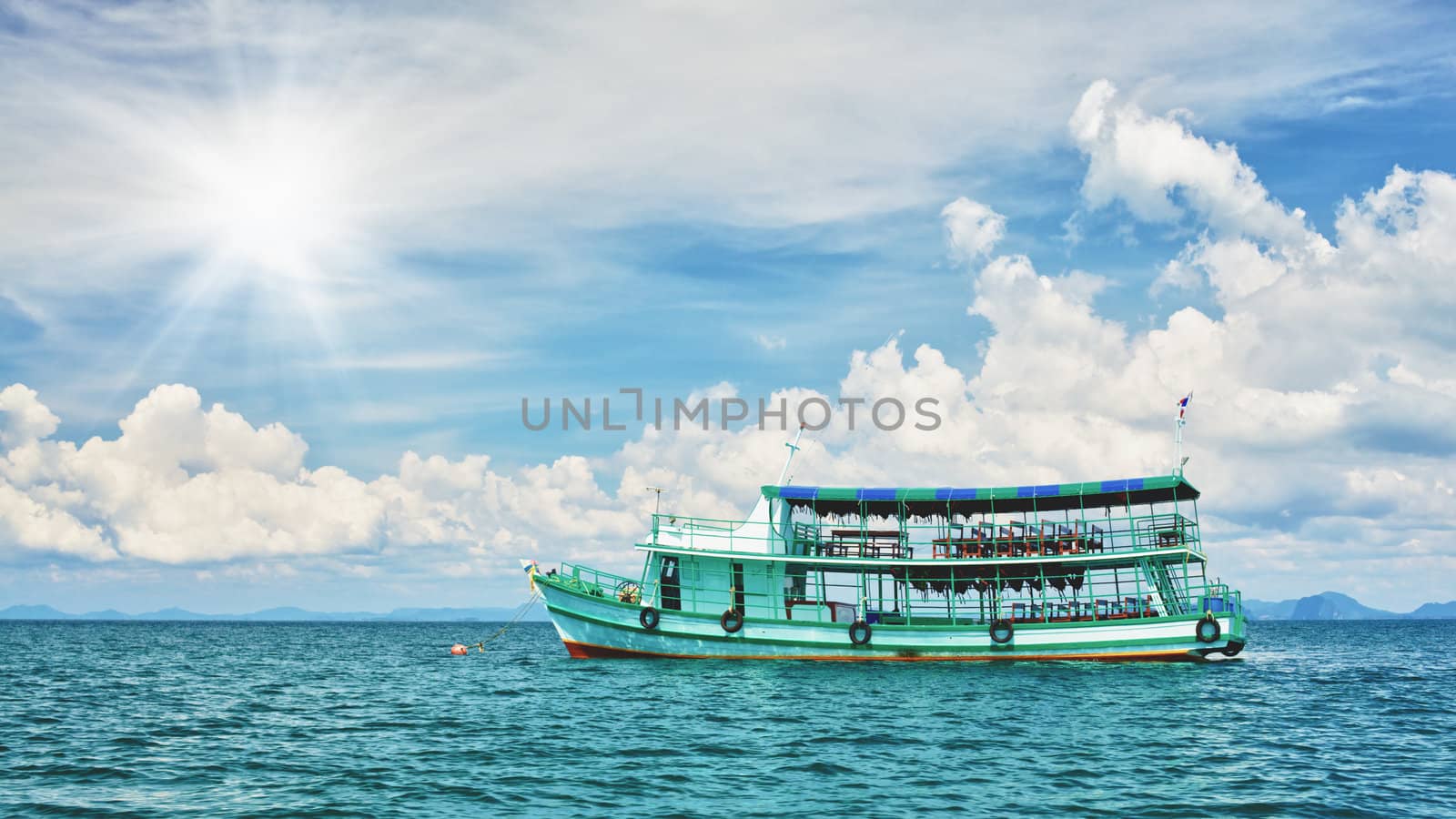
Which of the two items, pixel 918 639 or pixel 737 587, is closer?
pixel 918 639

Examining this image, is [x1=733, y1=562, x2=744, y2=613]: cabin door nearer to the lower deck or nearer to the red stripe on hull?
the lower deck

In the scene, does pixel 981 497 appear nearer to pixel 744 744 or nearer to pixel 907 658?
pixel 907 658

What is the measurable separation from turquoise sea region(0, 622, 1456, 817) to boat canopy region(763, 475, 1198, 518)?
6447 millimetres

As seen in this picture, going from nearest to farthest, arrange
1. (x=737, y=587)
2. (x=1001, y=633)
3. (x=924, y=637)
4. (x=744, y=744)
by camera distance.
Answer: (x=744, y=744) → (x=1001, y=633) → (x=924, y=637) → (x=737, y=587)

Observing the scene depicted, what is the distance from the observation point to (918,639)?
39062mm

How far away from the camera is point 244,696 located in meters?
36.3

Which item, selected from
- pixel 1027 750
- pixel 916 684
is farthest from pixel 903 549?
pixel 1027 750

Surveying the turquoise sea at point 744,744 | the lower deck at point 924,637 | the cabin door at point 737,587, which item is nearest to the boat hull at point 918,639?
the lower deck at point 924,637

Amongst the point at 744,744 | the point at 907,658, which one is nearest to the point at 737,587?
the point at 907,658

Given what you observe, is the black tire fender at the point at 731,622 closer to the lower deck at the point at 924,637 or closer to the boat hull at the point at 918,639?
the lower deck at the point at 924,637

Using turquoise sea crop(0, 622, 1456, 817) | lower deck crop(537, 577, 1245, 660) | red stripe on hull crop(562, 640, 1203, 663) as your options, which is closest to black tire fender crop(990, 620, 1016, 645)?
lower deck crop(537, 577, 1245, 660)

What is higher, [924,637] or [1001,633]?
[1001,633]

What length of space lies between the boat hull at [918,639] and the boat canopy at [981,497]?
15.4 feet

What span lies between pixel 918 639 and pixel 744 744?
17.2m
